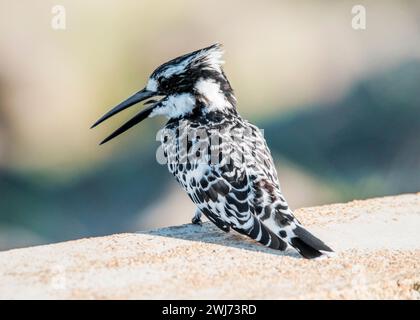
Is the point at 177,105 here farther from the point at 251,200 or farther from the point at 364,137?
the point at 364,137

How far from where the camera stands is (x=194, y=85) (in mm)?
6867

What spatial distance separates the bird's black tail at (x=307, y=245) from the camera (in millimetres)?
5621

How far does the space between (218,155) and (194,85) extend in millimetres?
781

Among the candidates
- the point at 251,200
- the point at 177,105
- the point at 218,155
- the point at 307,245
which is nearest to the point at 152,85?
the point at 177,105

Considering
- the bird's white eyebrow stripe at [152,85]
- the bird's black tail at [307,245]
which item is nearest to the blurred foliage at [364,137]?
the bird's white eyebrow stripe at [152,85]

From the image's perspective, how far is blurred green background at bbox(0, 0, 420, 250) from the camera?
504 inches

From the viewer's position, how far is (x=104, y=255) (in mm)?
5797

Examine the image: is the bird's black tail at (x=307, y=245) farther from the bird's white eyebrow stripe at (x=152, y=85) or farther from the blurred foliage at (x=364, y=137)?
the blurred foliage at (x=364, y=137)

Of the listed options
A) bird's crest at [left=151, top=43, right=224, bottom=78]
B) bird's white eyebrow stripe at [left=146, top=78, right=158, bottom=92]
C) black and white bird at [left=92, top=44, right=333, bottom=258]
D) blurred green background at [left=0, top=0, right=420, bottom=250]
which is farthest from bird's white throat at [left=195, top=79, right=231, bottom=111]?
blurred green background at [left=0, top=0, right=420, bottom=250]

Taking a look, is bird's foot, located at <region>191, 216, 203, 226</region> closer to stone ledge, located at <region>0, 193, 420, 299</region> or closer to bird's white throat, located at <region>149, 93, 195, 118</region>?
stone ledge, located at <region>0, 193, 420, 299</region>

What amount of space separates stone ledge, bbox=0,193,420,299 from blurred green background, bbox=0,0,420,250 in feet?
19.3
